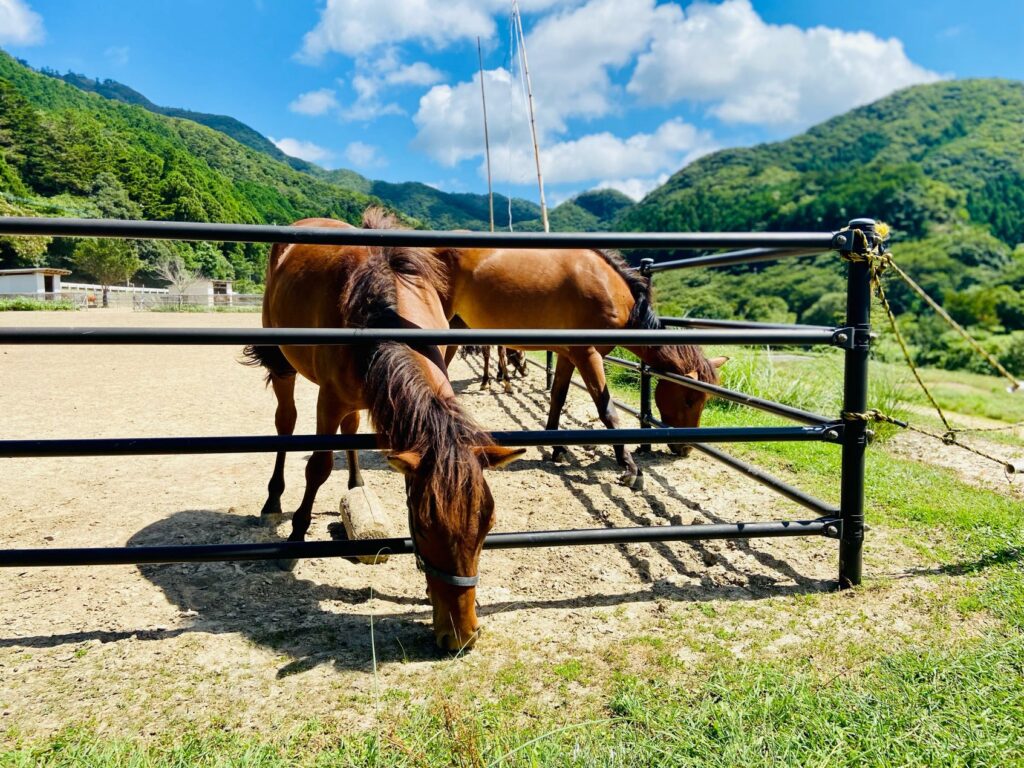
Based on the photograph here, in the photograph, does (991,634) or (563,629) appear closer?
(991,634)

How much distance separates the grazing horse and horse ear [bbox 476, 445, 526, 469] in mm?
2730

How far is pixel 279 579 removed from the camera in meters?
2.71

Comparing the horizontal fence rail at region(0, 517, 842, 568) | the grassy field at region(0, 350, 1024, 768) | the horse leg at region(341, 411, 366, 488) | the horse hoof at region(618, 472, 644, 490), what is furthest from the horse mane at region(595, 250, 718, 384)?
the horse leg at region(341, 411, 366, 488)

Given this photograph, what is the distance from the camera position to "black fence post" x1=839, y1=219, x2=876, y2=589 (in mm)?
2416

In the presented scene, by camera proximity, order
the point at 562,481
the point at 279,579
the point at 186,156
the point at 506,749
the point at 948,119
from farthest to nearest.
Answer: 1. the point at 948,119
2. the point at 186,156
3. the point at 562,481
4. the point at 279,579
5. the point at 506,749

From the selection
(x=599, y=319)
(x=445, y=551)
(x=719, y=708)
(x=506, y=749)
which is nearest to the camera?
(x=506, y=749)

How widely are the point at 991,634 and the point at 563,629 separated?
1504 mm

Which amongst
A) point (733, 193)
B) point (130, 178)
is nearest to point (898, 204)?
point (733, 193)

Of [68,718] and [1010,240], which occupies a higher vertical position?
[1010,240]

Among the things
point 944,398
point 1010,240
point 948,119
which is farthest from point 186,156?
point 948,119

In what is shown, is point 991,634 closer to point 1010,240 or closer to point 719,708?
point 719,708

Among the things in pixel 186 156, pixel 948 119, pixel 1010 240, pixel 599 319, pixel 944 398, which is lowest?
pixel 944 398

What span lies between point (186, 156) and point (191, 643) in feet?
365

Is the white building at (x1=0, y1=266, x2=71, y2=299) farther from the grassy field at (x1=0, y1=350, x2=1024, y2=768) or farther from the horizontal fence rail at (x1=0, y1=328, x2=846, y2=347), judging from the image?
the grassy field at (x1=0, y1=350, x2=1024, y2=768)
